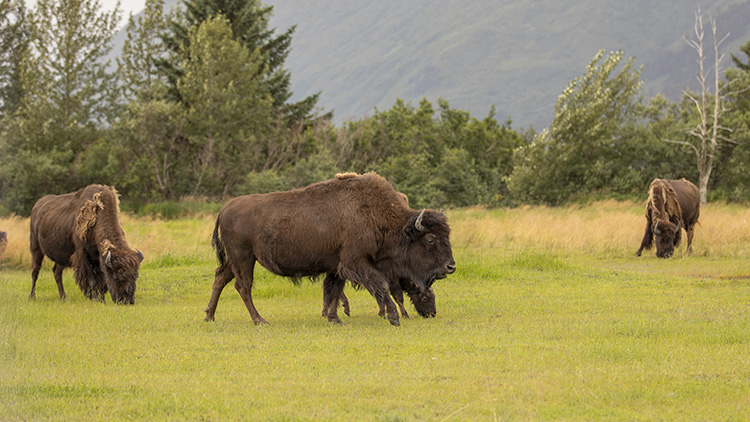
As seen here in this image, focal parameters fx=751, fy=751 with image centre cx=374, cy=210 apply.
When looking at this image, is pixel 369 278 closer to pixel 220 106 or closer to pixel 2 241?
pixel 2 241

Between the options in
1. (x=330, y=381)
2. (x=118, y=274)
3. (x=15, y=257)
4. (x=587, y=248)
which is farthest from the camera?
(x=587, y=248)

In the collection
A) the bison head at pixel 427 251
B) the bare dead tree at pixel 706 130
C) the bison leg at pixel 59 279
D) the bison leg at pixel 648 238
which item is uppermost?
the bare dead tree at pixel 706 130

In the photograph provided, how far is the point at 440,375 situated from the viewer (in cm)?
770

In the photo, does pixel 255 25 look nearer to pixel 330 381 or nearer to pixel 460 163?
pixel 460 163

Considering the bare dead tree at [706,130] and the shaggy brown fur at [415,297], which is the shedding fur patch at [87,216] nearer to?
the shaggy brown fur at [415,297]

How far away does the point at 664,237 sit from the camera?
2202cm

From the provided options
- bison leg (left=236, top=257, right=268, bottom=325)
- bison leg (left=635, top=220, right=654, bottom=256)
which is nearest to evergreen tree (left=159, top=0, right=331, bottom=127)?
bison leg (left=635, top=220, right=654, bottom=256)

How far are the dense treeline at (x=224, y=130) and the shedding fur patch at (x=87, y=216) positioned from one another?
28637 millimetres

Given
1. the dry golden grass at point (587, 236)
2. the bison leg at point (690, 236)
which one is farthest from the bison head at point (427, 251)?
the bison leg at point (690, 236)

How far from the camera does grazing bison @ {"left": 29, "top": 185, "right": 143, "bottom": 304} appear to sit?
47.8ft

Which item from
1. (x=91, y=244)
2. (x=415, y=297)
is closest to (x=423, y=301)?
(x=415, y=297)

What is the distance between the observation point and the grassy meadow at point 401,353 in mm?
6668

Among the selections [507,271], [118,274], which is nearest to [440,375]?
[118,274]

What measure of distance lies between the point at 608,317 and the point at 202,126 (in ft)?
121
